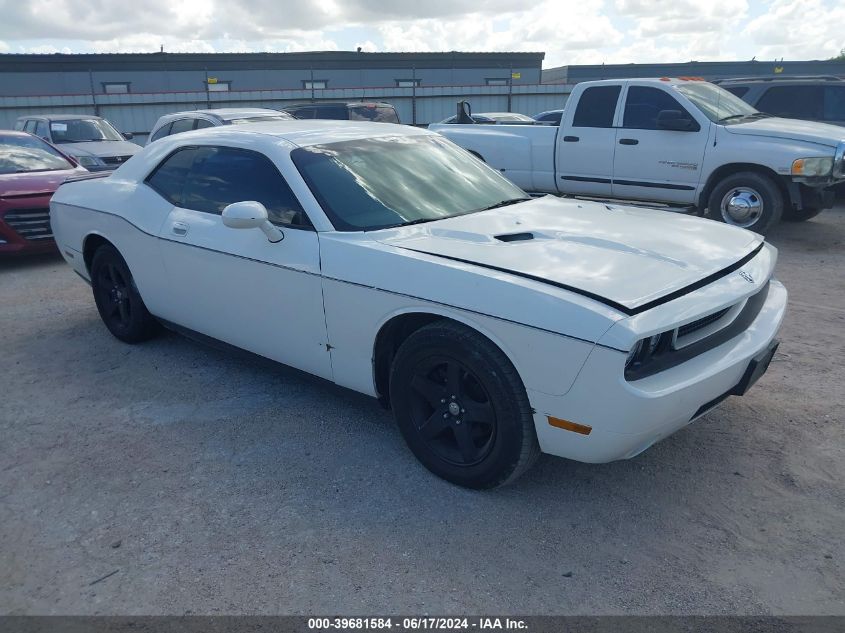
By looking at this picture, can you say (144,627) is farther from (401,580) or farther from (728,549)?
(728,549)

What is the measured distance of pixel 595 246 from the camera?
3.38 meters

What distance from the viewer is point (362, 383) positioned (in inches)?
142

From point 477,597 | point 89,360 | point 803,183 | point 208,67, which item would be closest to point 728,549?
point 477,597

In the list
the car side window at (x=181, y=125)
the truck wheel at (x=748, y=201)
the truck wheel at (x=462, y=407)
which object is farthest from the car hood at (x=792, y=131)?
the car side window at (x=181, y=125)

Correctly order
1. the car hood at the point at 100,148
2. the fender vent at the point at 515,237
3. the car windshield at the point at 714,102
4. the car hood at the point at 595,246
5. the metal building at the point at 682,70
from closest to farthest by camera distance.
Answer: the car hood at the point at 595,246
the fender vent at the point at 515,237
the car windshield at the point at 714,102
the car hood at the point at 100,148
the metal building at the point at 682,70

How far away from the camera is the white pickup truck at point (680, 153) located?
25.6 ft

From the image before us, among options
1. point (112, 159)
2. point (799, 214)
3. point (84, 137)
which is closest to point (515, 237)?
point (799, 214)

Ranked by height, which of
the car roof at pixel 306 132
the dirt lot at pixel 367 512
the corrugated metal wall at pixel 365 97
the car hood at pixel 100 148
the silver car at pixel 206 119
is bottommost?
the dirt lot at pixel 367 512

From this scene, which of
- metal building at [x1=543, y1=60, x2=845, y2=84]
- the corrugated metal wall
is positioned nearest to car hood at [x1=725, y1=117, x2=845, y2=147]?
the corrugated metal wall

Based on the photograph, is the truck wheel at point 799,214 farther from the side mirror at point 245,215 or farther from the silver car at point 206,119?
the side mirror at point 245,215

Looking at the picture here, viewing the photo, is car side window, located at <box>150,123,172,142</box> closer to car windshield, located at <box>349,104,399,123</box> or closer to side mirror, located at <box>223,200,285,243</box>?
car windshield, located at <box>349,104,399,123</box>

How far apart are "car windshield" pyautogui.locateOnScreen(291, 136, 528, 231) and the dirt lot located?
0.97m

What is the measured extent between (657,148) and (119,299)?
244 inches

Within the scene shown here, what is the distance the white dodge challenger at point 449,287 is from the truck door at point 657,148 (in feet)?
14.3
